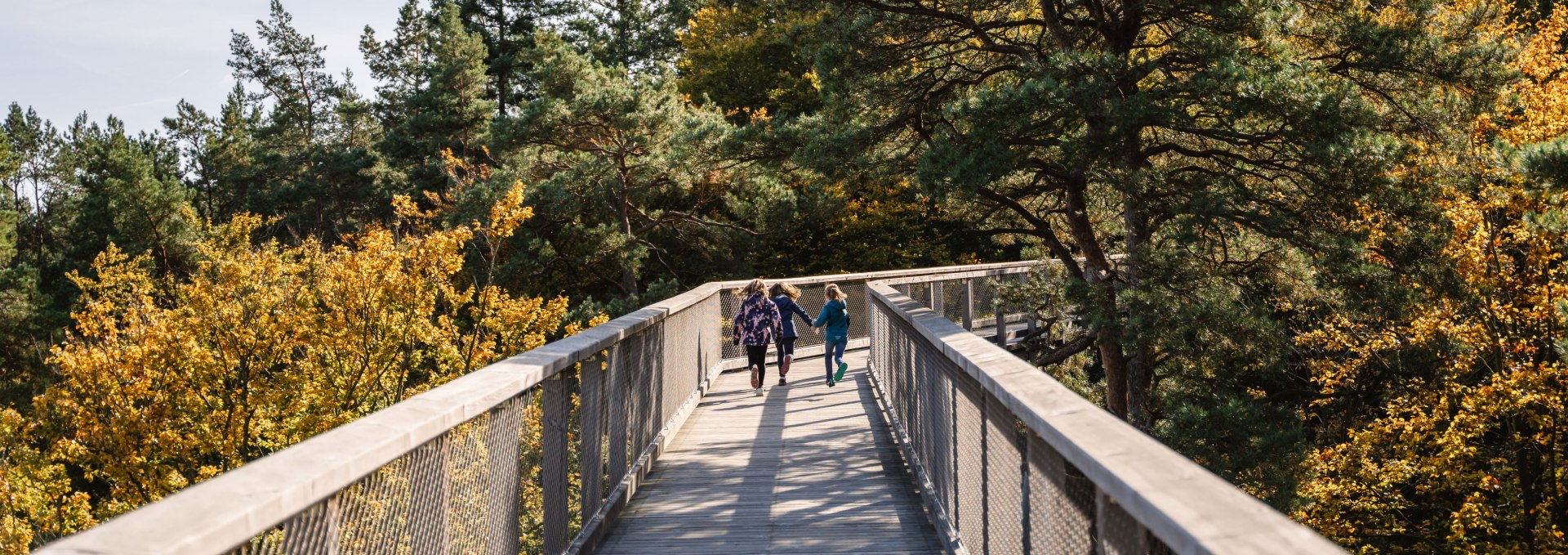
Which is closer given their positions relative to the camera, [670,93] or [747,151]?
[747,151]

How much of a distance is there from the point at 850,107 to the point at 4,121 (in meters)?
53.6

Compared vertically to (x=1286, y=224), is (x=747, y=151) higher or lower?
higher

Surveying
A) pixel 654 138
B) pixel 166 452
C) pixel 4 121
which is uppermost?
pixel 4 121

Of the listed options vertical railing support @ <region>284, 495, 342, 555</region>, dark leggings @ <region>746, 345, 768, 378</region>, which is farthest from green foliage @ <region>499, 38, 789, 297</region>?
vertical railing support @ <region>284, 495, 342, 555</region>

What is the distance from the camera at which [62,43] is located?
88.7 m

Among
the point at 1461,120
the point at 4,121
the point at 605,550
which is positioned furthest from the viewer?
the point at 4,121

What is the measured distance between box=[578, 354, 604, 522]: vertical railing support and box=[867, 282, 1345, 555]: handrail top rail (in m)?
2.60

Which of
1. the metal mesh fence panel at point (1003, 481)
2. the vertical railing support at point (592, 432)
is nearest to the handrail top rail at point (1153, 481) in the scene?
the metal mesh fence panel at point (1003, 481)

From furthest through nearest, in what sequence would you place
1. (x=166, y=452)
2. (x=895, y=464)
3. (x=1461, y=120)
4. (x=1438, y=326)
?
(x=166, y=452), (x=1438, y=326), (x=1461, y=120), (x=895, y=464)

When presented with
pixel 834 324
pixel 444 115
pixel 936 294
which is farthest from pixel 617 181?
pixel 834 324

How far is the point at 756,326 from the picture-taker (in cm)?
1295

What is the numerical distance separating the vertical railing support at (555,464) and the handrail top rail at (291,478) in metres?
0.38

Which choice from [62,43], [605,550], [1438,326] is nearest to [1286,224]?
[1438,326]

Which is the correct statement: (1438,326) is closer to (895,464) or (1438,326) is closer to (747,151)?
(747,151)
